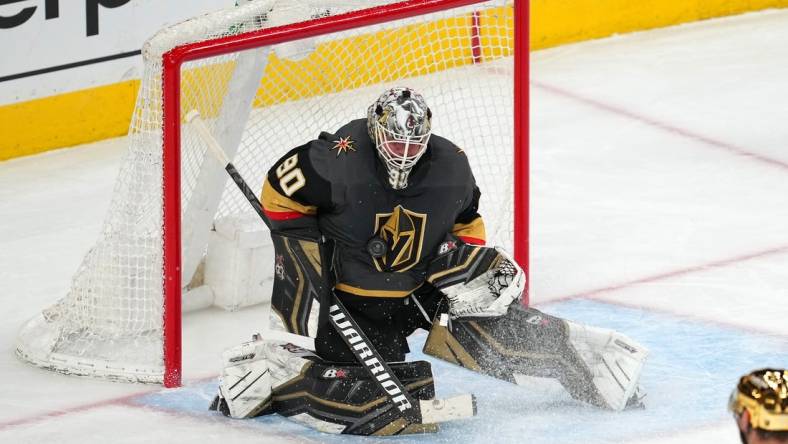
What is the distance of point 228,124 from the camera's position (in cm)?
493

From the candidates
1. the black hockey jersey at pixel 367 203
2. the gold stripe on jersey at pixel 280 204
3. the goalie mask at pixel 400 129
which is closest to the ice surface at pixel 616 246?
the black hockey jersey at pixel 367 203

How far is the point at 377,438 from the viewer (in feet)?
13.8

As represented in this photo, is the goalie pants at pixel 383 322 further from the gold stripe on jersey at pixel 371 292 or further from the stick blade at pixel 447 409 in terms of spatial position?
the stick blade at pixel 447 409

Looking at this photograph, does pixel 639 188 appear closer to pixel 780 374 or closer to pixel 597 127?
pixel 597 127

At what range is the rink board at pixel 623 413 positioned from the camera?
4.23 meters

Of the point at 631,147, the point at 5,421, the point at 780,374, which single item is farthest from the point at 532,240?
the point at 780,374

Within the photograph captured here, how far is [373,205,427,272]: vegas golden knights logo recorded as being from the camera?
4184 millimetres

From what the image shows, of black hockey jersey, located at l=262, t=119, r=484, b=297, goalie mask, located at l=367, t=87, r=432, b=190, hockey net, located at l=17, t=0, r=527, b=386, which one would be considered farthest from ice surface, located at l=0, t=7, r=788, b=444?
goalie mask, located at l=367, t=87, r=432, b=190

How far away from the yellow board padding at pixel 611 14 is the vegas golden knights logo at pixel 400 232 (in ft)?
11.7

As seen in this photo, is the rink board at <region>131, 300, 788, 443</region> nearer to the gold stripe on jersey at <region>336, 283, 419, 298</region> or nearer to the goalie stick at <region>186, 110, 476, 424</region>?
the goalie stick at <region>186, 110, 476, 424</region>

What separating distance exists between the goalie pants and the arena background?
237cm

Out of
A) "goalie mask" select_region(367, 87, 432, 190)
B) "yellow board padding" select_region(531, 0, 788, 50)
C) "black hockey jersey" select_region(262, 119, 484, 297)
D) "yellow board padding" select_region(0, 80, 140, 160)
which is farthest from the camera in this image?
"yellow board padding" select_region(531, 0, 788, 50)

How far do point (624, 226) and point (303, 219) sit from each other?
6.50 ft

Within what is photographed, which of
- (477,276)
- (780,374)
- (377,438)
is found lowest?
(377,438)
